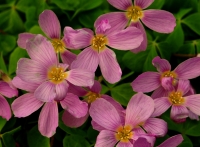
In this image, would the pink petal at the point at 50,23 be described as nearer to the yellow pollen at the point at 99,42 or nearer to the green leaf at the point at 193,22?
the yellow pollen at the point at 99,42

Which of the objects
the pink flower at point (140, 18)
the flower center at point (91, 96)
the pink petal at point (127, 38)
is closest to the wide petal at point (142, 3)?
the pink flower at point (140, 18)

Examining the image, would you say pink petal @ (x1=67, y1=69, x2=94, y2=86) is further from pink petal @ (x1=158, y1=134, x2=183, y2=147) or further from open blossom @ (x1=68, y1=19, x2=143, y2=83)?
pink petal @ (x1=158, y1=134, x2=183, y2=147)

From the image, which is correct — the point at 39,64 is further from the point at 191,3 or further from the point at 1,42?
the point at 191,3

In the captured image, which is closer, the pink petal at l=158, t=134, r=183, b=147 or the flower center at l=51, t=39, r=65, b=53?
the pink petal at l=158, t=134, r=183, b=147

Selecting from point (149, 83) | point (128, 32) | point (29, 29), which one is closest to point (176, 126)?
point (149, 83)

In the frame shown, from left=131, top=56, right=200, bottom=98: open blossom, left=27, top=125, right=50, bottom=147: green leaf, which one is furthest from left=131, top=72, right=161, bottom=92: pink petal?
left=27, top=125, right=50, bottom=147: green leaf

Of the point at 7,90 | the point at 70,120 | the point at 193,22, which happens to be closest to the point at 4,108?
the point at 7,90

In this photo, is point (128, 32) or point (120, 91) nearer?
point (128, 32)
